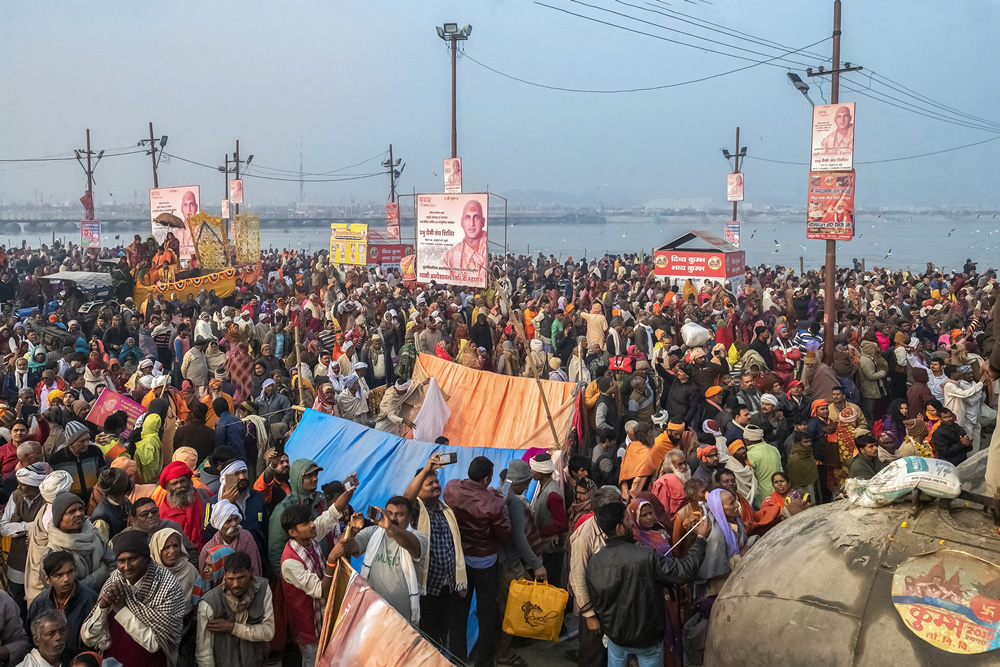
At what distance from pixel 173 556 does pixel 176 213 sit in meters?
23.3

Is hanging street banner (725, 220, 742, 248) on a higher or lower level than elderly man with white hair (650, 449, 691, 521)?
higher

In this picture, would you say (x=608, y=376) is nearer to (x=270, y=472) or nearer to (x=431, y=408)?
(x=431, y=408)

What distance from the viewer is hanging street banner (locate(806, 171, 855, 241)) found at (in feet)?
44.6

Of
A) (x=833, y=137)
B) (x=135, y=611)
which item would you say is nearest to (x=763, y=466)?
(x=135, y=611)

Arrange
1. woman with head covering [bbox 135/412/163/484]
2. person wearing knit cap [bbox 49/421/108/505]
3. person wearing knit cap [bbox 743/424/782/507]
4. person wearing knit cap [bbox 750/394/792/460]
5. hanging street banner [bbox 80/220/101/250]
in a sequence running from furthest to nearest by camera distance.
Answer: hanging street banner [bbox 80/220/101/250]
person wearing knit cap [bbox 750/394/792/460]
woman with head covering [bbox 135/412/163/484]
person wearing knit cap [bbox 743/424/782/507]
person wearing knit cap [bbox 49/421/108/505]

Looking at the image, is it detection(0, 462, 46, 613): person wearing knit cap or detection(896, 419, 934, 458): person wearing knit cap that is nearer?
detection(0, 462, 46, 613): person wearing knit cap

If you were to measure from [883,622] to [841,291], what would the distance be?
20.5 metres

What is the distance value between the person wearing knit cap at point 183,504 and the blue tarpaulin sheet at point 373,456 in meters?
1.74

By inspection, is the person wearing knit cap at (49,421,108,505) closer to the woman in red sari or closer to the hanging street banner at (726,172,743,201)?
the woman in red sari

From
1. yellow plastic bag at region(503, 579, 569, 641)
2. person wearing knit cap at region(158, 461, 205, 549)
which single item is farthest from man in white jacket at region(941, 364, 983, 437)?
person wearing knit cap at region(158, 461, 205, 549)

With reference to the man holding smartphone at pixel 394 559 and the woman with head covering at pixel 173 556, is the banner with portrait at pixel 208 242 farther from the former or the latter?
the man holding smartphone at pixel 394 559

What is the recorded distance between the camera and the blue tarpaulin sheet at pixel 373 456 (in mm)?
7637

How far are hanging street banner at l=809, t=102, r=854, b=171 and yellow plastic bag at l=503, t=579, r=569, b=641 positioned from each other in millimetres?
10078

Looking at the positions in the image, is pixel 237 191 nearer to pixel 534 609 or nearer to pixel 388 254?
pixel 388 254
